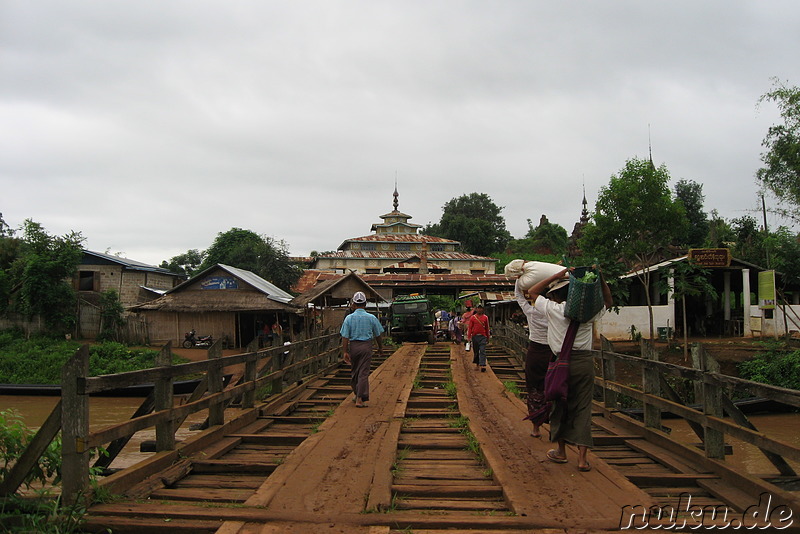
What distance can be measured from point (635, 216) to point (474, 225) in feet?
149

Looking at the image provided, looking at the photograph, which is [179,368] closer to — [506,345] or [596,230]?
[506,345]

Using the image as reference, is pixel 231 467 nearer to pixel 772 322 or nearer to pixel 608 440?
pixel 608 440

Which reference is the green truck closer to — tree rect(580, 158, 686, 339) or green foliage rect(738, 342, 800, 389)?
tree rect(580, 158, 686, 339)

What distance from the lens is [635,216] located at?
21234mm

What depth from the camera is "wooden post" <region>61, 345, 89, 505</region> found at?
161 inches

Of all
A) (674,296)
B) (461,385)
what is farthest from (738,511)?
(674,296)

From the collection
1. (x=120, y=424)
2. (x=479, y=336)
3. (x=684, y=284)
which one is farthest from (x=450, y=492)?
(x=684, y=284)

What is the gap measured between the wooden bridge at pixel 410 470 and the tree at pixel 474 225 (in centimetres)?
5890

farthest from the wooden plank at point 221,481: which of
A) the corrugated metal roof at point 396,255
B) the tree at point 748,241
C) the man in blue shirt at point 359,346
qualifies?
the corrugated metal roof at point 396,255

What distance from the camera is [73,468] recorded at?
411 centimetres

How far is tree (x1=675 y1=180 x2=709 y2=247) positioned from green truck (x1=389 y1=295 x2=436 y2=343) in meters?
29.0

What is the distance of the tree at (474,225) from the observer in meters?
66.5

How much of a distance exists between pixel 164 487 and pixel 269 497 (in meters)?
1.03

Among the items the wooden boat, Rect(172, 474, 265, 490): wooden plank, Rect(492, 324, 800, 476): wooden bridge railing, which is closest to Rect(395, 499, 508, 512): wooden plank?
Rect(172, 474, 265, 490): wooden plank
